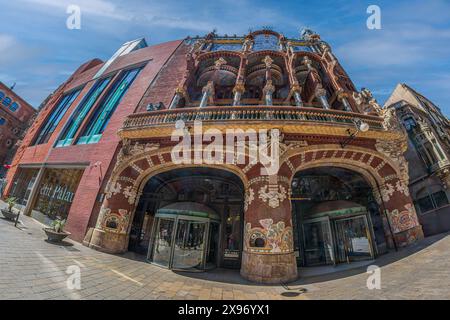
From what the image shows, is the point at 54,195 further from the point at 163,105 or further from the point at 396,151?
the point at 396,151

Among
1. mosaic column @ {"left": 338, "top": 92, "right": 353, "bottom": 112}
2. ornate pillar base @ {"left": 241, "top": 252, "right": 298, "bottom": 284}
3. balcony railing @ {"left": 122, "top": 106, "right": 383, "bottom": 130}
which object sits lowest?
ornate pillar base @ {"left": 241, "top": 252, "right": 298, "bottom": 284}

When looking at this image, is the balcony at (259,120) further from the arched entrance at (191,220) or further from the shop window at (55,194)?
the shop window at (55,194)

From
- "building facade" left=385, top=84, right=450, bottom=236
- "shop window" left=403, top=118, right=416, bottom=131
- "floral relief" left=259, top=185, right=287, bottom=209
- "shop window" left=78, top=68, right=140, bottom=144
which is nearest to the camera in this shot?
"floral relief" left=259, top=185, right=287, bottom=209

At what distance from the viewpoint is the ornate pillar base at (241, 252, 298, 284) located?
687 centimetres

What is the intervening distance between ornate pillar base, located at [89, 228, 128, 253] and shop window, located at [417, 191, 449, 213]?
23.6 meters

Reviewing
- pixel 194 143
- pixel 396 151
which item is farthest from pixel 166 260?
pixel 396 151

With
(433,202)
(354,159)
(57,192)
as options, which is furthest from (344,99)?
(57,192)

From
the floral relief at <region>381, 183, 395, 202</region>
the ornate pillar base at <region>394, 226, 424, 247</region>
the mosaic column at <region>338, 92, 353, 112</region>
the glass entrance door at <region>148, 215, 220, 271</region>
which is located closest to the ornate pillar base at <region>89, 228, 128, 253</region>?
the glass entrance door at <region>148, 215, 220, 271</region>

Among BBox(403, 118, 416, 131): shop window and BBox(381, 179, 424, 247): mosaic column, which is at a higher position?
BBox(403, 118, 416, 131): shop window

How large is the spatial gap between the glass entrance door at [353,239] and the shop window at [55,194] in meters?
17.0

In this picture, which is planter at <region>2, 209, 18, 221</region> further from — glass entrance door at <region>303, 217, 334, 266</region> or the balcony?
glass entrance door at <region>303, 217, 334, 266</region>

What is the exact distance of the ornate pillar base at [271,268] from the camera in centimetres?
687

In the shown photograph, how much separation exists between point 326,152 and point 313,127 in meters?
1.61

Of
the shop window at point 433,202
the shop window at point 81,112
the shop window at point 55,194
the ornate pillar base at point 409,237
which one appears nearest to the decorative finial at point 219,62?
the shop window at point 81,112
